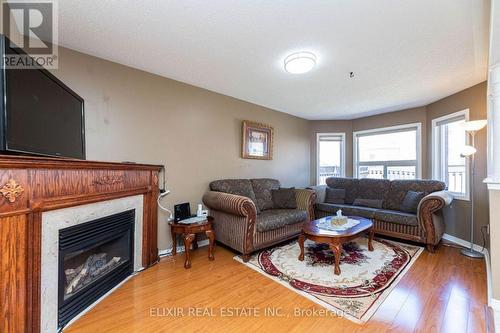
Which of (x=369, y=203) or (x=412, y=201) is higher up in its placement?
(x=412, y=201)

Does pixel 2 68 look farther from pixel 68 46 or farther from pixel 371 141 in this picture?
pixel 371 141

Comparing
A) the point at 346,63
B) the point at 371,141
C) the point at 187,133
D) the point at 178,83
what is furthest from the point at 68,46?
the point at 371,141

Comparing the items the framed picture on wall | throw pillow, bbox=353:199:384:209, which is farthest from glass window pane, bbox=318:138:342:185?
the framed picture on wall

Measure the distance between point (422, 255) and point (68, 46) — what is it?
466 cm

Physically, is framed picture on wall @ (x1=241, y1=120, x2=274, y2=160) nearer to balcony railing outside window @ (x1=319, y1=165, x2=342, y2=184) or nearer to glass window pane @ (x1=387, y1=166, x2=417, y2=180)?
balcony railing outside window @ (x1=319, y1=165, x2=342, y2=184)

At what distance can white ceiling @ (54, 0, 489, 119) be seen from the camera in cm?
156

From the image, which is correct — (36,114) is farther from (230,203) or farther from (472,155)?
(472,155)

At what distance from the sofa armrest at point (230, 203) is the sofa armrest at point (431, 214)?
2302 millimetres

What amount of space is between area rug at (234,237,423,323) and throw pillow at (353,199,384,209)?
27.8 inches

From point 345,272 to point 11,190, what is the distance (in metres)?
2.74

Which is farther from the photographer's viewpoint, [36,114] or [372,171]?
[372,171]

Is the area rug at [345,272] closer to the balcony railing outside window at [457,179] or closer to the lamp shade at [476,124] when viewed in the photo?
the balcony railing outside window at [457,179]

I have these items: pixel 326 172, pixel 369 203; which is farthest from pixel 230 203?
pixel 326 172

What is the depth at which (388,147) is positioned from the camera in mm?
4430
